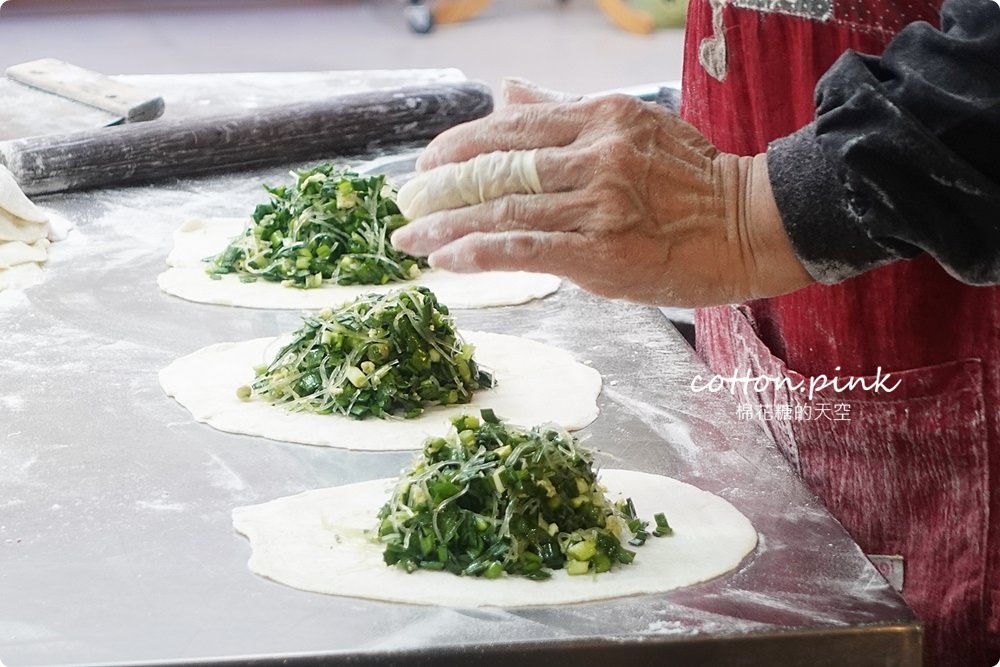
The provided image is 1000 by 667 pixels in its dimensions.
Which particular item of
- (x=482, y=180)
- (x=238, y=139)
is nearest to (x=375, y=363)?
(x=482, y=180)

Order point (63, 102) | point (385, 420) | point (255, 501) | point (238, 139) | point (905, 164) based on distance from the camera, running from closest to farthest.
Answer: point (905, 164)
point (255, 501)
point (385, 420)
point (238, 139)
point (63, 102)

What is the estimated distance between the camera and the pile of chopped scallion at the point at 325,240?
10.8ft

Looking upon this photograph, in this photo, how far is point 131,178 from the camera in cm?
405

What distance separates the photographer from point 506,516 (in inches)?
74.2

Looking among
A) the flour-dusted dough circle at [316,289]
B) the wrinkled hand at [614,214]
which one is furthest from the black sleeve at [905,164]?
the flour-dusted dough circle at [316,289]

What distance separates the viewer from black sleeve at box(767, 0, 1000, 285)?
1.68 meters

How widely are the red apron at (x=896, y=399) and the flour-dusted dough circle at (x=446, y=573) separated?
33 centimetres

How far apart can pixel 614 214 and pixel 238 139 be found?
8.81ft

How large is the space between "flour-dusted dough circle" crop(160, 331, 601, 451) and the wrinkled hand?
2.17 feet

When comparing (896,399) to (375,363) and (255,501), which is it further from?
(255,501)

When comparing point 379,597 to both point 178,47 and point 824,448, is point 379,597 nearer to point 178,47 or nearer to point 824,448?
point 824,448

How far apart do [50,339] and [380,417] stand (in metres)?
0.85

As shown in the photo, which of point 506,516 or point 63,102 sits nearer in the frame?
point 506,516

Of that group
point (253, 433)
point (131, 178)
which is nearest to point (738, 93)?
point (253, 433)
